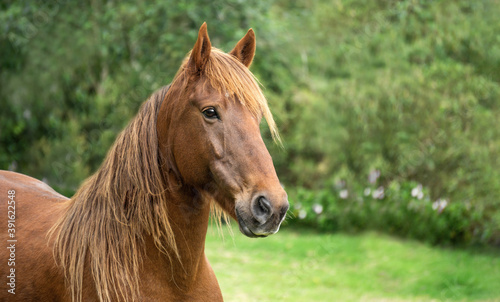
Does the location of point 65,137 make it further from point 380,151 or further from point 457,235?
point 457,235

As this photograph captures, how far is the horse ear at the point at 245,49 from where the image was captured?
237 cm

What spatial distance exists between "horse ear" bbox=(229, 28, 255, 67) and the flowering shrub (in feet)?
17.1

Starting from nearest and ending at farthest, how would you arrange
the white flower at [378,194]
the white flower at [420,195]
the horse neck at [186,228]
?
the horse neck at [186,228] → the white flower at [420,195] → the white flower at [378,194]

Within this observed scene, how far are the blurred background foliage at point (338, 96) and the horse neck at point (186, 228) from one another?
19.6 feet

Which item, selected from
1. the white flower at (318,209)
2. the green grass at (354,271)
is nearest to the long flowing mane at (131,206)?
the green grass at (354,271)

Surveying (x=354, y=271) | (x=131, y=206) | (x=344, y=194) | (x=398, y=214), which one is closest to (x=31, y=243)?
(x=131, y=206)

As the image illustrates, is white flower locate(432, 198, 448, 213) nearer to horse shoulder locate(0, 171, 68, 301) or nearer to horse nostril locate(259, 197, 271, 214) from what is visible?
horse shoulder locate(0, 171, 68, 301)

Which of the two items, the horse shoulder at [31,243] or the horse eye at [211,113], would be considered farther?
the horse shoulder at [31,243]

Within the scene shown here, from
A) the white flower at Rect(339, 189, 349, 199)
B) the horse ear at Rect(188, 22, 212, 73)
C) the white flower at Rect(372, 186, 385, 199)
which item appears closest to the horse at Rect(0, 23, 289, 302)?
the horse ear at Rect(188, 22, 212, 73)

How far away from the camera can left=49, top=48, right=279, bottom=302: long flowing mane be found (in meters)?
2.12

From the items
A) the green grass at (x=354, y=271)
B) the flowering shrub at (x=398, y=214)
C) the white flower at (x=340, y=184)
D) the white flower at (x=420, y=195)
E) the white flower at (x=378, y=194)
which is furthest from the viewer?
the white flower at (x=340, y=184)

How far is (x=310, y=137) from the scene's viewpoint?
34.3 feet

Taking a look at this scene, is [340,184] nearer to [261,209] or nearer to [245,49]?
[245,49]

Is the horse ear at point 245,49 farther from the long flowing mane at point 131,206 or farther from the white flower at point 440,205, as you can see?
the white flower at point 440,205
